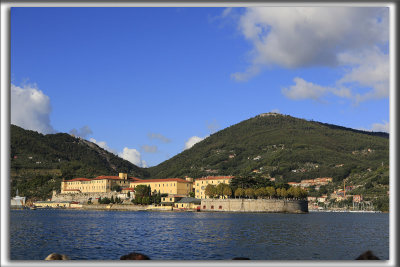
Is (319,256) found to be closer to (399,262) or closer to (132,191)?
(399,262)

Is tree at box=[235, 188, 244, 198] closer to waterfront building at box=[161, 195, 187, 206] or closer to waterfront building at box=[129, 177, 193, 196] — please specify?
waterfront building at box=[161, 195, 187, 206]

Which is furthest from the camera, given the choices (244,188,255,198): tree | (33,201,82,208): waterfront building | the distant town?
(33,201,82,208): waterfront building

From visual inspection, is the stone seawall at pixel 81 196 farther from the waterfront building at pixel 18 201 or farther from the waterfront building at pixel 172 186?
the waterfront building at pixel 18 201

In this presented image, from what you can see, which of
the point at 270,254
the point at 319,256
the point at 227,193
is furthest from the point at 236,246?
the point at 227,193

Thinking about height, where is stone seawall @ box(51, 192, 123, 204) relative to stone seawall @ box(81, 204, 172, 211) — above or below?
above

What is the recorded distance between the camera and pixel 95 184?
184 meters

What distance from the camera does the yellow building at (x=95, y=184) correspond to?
179613 mm

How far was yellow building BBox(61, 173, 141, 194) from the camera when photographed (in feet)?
589

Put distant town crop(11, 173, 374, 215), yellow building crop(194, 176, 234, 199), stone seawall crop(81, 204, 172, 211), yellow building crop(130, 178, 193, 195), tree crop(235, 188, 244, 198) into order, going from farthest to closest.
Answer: yellow building crop(130, 178, 193, 195)
yellow building crop(194, 176, 234, 199)
stone seawall crop(81, 204, 172, 211)
distant town crop(11, 173, 374, 215)
tree crop(235, 188, 244, 198)

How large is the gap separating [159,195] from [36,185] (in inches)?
2812

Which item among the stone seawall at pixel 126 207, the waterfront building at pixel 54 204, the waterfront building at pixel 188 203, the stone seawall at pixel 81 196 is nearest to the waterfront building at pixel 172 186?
the stone seawall at pixel 81 196

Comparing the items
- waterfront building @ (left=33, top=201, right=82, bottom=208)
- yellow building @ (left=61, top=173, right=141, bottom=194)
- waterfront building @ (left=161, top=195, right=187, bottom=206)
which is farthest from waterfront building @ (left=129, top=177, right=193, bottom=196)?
waterfront building @ (left=33, top=201, right=82, bottom=208)

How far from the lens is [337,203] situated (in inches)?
7298

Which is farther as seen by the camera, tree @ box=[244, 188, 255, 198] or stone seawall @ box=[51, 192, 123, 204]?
stone seawall @ box=[51, 192, 123, 204]
